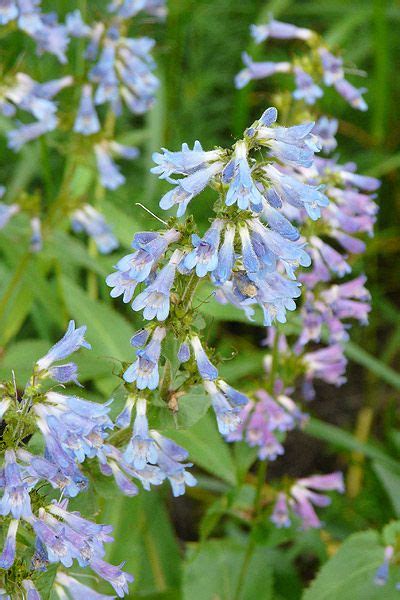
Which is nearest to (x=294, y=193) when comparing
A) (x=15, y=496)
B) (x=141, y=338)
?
(x=141, y=338)

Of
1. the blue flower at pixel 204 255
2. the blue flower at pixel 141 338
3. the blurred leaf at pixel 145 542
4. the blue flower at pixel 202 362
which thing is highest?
the blue flower at pixel 204 255

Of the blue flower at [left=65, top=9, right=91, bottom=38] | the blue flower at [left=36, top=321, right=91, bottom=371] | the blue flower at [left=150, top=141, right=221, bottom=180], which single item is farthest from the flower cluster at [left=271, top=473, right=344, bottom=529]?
the blue flower at [left=65, top=9, right=91, bottom=38]

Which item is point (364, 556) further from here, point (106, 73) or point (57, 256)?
point (106, 73)

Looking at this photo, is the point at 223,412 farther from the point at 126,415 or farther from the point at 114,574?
the point at 114,574

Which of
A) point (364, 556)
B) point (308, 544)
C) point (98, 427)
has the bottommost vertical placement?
point (308, 544)

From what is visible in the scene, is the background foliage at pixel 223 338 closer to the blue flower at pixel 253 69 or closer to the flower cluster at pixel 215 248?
the flower cluster at pixel 215 248

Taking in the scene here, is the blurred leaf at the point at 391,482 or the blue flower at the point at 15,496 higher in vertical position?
the blue flower at the point at 15,496

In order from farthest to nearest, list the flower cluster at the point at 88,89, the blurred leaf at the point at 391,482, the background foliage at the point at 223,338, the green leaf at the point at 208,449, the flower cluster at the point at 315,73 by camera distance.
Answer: the flower cluster at the point at 88,89 → the blurred leaf at the point at 391,482 → the background foliage at the point at 223,338 → the flower cluster at the point at 315,73 → the green leaf at the point at 208,449

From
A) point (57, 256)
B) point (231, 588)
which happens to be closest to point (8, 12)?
point (57, 256)

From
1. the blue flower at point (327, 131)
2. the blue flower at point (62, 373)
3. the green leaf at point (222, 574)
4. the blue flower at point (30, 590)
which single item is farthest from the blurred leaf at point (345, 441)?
the blue flower at point (30, 590)
